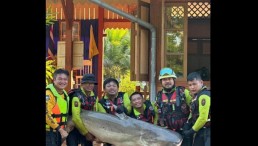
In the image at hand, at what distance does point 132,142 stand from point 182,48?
1.70m

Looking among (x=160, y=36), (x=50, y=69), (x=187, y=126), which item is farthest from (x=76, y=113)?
(x=50, y=69)

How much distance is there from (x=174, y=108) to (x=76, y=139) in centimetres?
100

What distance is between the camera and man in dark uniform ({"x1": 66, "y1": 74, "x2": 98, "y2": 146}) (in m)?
7.15

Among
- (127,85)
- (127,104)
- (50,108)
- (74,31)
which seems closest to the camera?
(50,108)

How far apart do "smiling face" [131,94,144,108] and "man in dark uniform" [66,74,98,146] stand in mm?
377

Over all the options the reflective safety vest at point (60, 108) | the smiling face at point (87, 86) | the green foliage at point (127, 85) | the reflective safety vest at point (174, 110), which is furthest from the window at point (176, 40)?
the reflective safety vest at point (60, 108)

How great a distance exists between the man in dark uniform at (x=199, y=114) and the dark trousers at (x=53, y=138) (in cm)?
122

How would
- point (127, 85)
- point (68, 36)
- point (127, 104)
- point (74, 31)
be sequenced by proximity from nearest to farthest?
point (127, 104)
point (68, 36)
point (127, 85)
point (74, 31)

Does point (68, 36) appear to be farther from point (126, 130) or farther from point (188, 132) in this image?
point (188, 132)

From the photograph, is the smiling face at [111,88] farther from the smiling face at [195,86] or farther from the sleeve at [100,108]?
the smiling face at [195,86]

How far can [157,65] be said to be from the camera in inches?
330

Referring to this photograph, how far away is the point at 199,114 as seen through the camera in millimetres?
7109

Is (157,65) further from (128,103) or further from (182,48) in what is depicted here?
(128,103)
